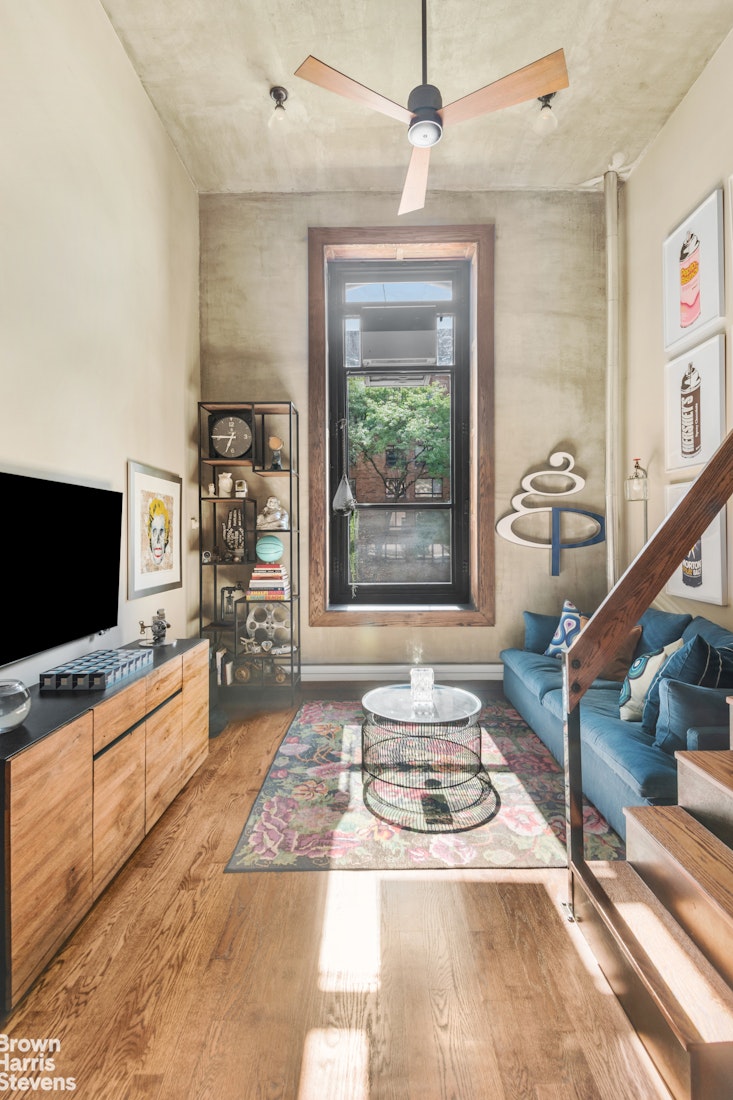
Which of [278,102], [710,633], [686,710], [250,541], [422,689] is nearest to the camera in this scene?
[686,710]

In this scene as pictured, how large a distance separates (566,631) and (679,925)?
7.34 feet

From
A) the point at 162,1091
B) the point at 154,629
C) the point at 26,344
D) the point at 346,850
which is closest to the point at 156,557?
the point at 154,629

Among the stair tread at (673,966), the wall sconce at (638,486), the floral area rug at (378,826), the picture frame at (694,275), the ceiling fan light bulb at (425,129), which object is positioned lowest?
the floral area rug at (378,826)

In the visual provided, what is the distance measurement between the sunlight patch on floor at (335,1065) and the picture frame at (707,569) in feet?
7.54

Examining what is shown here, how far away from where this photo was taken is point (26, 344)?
198cm

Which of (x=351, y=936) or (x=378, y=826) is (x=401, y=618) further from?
(x=351, y=936)

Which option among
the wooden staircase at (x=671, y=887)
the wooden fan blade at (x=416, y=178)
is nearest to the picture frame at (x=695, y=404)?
the wooden staircase at (x=671, y=887)

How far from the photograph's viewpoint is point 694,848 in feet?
4.62

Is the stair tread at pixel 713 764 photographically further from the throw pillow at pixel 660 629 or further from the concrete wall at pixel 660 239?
the concrete wall at pixel 660 239

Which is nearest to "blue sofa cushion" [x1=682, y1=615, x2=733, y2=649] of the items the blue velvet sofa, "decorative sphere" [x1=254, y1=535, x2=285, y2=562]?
the blue velvet sofa

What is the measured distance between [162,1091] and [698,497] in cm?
204

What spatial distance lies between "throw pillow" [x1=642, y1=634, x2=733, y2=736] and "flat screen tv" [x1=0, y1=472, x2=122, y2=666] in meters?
2.42

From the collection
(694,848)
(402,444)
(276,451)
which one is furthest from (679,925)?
(402,444)

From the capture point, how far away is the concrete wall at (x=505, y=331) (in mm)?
4008
